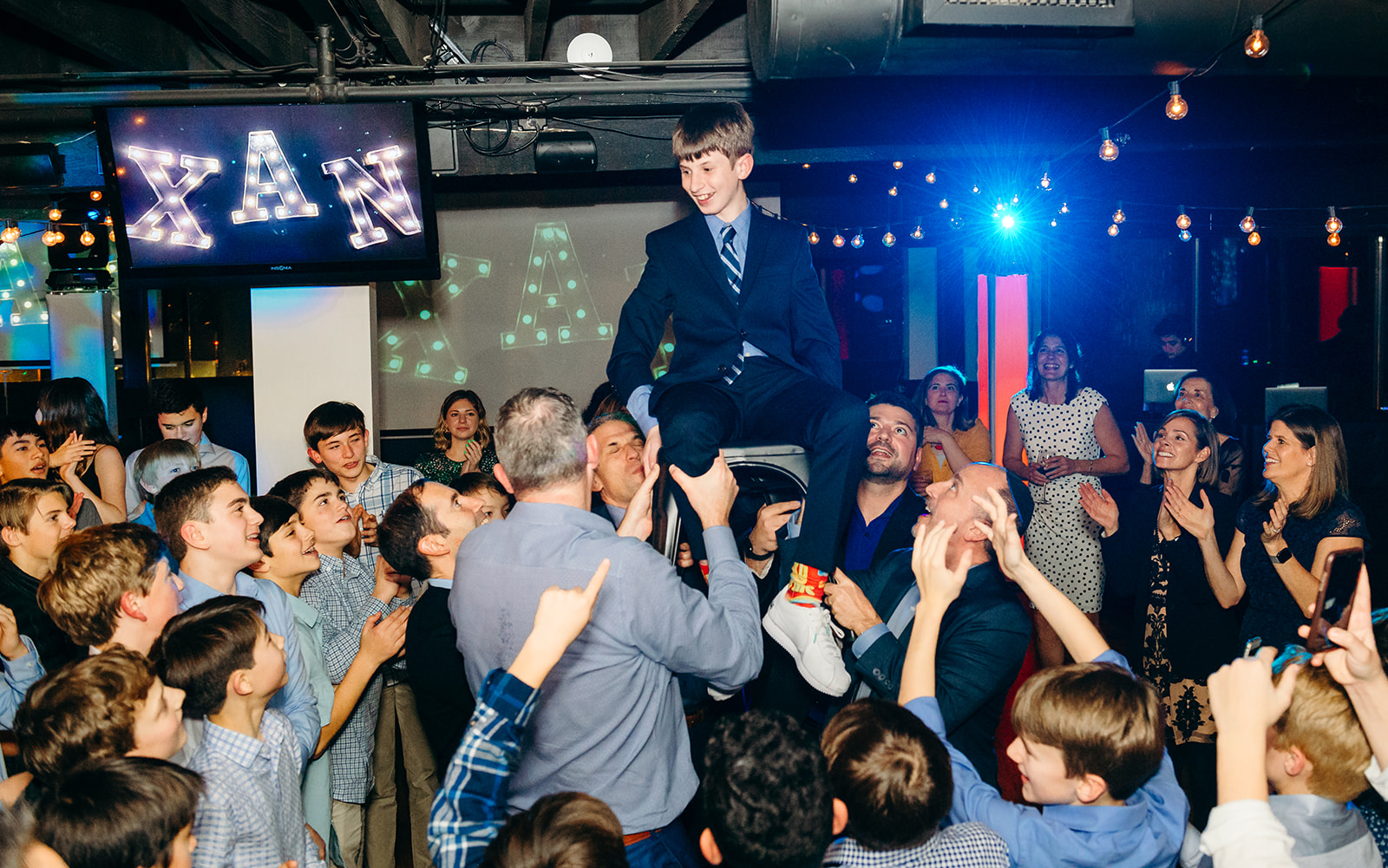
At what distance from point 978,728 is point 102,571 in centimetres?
208

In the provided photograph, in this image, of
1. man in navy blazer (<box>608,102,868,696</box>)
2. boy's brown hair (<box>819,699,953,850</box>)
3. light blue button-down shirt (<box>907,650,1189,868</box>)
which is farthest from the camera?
man in navy blazer (<box>608,102,868,696</box>)

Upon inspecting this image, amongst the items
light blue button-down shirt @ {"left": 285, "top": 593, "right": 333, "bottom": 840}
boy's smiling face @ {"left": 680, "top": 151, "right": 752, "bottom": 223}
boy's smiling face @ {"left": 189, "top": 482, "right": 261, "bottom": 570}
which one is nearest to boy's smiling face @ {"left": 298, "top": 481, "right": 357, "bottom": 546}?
light blue button-down shirt @ {"left": 285, "top": 593, "right": 333, "bottom": 840}

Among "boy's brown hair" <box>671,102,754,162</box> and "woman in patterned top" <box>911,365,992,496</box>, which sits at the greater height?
"boy's brown hair" <box>671,102,754,162</box>

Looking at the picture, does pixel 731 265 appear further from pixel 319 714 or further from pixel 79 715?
pixel 79 715

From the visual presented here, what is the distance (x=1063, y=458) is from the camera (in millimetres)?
4688

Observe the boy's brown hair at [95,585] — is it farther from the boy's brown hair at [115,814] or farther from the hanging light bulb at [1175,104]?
the hanging light bulb at [1175,104]

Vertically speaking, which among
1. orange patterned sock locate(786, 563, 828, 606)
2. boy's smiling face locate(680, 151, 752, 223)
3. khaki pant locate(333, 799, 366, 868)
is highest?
boy's smiling face locate(680, 151, 752, 223)

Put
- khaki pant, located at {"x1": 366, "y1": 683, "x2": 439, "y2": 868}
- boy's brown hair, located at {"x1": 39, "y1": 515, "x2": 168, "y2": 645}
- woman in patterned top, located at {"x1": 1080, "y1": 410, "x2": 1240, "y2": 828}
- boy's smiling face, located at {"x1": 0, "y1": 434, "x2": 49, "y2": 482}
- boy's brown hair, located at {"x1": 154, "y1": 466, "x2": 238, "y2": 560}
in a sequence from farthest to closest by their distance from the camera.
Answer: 1. boy's smiling face, located at {"x1": 0, "y1": 434, "x2": 49, "y2": 482}
2. khaki pant, located at {"x1": 366, "y1": 683, "x2": 439, "y2": 868}
3. woman in patterned top, located at {"x1": 1080, "y1": 410, "x2": 1240, "y2": 828}
4. boy's brown hair, located at {"x1": 154, "y1": 466, "x2": 238, "y2": 560}
5. boy's brown hair, located at {"x1": 39, "y1": 515, "x2": 168, "y2": 645}

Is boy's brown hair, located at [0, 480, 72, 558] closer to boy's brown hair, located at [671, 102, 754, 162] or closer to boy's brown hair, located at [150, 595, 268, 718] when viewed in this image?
boy's brown hair, located at [150, 595, 268, 718]

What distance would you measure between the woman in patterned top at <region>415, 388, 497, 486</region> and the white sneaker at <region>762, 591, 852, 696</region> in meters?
2.96

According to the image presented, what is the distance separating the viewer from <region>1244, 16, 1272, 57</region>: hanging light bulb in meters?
3.08

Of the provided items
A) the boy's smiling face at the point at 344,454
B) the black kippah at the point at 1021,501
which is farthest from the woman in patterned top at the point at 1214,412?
the boy's smiling face at the point at 344,454

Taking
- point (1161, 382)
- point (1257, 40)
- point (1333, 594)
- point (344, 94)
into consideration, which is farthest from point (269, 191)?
point (1161, 382)

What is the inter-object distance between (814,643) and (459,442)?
3279 mm
